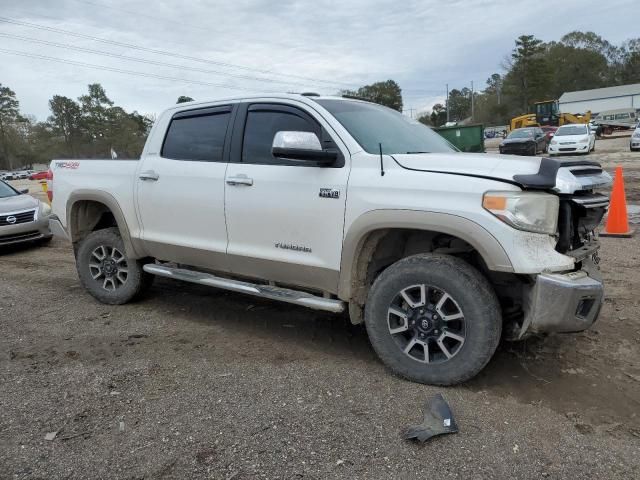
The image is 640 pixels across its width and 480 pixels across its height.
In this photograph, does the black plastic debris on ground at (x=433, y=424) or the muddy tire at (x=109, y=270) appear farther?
the muddy tire at (x=109, y=270)

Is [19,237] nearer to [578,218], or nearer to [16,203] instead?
[16,203]

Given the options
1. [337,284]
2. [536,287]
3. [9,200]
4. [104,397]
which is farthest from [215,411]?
[9,200]

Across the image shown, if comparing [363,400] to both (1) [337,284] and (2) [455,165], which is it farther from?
(2) [455,165]

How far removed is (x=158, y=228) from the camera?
4.67 m

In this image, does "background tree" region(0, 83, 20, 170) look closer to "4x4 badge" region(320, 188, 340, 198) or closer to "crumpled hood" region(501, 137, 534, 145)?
"crumpled hood" region(501, 137, 534, 145)

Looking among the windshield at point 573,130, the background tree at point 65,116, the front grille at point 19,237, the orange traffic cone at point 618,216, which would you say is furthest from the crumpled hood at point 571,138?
the background tree at point 65,116

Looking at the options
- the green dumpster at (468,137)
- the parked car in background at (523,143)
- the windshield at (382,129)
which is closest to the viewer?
the windshield at (382,129)

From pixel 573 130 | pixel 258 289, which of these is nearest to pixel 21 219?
pixel 258 289

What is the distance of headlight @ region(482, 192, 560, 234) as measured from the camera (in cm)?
296

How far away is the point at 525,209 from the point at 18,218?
28.0ft

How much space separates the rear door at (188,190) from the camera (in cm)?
425

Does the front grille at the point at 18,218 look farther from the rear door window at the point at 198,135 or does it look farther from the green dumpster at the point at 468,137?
the green dumpster at the point at 468,137

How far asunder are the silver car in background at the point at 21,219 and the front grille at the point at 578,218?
27.9ft

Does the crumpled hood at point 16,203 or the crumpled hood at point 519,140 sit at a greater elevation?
the crumpled hood at point 519,140
